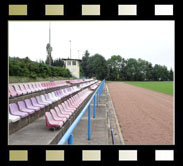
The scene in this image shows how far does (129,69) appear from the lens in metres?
56.8

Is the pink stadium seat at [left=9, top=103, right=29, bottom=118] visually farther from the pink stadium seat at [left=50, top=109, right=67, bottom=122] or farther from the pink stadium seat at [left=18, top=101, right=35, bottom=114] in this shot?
the pink stadium seat at [left=50, top=109, right=67, bottom=122]

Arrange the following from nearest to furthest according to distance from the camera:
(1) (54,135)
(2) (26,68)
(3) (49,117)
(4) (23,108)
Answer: (1) (54,135), (3) (49,117), (4) (23,108), (2) (26,68)

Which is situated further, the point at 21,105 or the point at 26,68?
the point at 26,68

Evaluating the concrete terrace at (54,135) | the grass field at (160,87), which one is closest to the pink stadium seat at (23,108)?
the concrete terrace at (54,135)

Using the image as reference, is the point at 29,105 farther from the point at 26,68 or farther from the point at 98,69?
the point at 98,69

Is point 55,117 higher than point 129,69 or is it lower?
lower

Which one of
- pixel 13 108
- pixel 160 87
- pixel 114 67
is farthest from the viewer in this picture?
pixel 114 67

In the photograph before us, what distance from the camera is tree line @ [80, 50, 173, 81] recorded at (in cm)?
5398

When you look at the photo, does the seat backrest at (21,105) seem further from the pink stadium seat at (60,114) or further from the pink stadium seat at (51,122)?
the pink stadium seat at (51,122)

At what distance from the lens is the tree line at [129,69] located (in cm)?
5398

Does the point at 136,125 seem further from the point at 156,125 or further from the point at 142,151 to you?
the point at 142,151

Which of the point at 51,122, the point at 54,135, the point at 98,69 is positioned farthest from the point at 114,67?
the point at 54,135

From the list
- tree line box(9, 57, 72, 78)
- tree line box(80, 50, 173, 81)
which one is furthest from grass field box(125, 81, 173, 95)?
tree line box(9, 57, 72, 78)

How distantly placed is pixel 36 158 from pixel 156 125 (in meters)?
6.08
